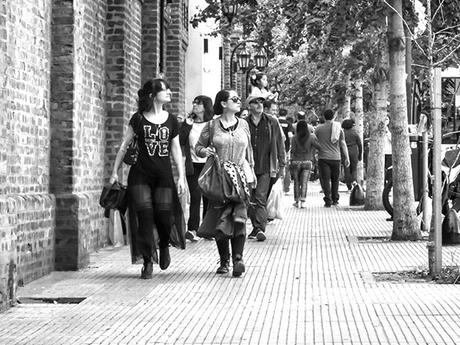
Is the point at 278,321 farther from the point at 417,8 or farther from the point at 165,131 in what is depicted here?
the point at 417,8

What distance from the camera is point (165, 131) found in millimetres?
12188

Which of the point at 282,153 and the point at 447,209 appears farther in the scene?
the point at 282,153

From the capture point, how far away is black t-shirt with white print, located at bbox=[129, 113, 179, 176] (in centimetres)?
1212

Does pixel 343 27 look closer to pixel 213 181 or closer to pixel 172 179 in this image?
pixel 213 181

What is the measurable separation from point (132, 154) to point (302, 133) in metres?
13.3

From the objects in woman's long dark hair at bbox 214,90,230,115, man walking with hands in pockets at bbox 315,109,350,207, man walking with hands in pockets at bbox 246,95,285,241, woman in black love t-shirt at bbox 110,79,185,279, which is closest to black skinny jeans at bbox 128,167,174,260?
woman in black love t-shirt at bbox 110,79,185,279

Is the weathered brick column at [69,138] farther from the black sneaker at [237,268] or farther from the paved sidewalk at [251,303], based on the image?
the black sneaker at [237,268]

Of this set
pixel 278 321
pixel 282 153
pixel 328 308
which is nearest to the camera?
pixel 278 321

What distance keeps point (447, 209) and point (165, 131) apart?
4676mm

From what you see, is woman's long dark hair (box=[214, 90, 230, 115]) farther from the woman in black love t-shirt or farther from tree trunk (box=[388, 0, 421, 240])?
tree trunk (box=[388, 0, 421, 240])

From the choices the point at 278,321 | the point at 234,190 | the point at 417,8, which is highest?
the point at 417,8

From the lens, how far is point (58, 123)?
13.0 m

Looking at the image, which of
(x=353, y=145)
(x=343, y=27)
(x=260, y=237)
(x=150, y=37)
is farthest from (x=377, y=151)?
(x=353, y=145)

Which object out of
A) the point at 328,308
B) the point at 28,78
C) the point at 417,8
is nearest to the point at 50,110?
the point at 28,78
